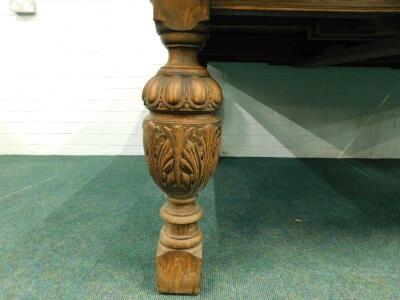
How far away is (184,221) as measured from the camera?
649 mm

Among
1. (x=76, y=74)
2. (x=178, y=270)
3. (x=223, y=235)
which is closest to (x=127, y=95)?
(x=76, y=74)

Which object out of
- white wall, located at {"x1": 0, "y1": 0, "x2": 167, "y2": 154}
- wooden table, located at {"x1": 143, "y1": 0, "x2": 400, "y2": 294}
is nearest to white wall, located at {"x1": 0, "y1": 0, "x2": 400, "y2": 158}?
white wall, located at {"x1": 0, "y1": 0, "x2": 167, "y2": 154}

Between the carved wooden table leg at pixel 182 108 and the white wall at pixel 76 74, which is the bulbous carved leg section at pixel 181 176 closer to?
the carved wooden table leg at pixel 182 108

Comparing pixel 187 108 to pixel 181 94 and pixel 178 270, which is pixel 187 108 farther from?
pixel 178 270

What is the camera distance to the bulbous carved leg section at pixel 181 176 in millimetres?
569

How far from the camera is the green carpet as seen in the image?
0.72 m

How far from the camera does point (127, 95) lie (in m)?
1.96

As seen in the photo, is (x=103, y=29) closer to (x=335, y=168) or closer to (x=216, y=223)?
(x=216, y=223)

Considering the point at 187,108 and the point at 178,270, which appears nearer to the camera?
the point at 187,108

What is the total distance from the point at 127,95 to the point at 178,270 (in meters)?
1.48

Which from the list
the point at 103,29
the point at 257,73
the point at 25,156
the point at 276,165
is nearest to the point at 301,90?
the point at 257,73

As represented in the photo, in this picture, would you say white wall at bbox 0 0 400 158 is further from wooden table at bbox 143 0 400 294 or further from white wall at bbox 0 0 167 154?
wooden table at bbox 143 0 400 294

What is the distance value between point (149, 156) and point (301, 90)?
64.0 inches

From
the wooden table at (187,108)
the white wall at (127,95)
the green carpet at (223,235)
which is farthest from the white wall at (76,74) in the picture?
the wooden table at (187,108)
